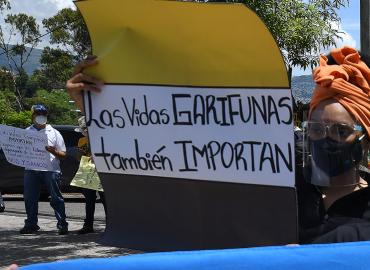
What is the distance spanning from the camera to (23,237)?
8586 mm

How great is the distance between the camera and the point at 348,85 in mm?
Result: 2270

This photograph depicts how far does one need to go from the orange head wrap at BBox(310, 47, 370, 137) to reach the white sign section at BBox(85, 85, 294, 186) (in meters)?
0.24

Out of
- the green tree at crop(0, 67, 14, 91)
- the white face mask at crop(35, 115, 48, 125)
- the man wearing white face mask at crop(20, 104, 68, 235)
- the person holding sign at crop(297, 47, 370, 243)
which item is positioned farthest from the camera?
the green tree at crop(0, 67, 14, 91)

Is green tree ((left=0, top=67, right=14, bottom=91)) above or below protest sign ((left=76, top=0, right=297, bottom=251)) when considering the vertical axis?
above

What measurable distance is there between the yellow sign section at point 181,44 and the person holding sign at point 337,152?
29cm

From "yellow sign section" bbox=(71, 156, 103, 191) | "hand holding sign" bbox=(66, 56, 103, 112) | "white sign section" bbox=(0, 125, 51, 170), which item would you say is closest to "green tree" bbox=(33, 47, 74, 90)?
"white sign section" bbox=(0, 125, 51, 170)

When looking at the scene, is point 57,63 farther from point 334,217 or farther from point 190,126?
point 334,217

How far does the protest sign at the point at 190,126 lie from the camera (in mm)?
2123

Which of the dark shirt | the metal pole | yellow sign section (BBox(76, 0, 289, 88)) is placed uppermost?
the metal pole

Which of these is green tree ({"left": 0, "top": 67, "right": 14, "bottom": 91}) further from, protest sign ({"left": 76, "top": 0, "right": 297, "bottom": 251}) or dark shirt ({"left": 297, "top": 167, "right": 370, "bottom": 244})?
dark shirt ({"left": 297, "top": 167, "right": 370, "bottom": 244})

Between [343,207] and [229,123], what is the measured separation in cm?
47

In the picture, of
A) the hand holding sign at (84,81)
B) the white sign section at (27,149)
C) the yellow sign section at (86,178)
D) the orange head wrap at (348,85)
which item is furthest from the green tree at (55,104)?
the orange head wrap at (348,85)

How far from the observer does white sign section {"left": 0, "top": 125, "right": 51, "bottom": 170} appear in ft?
29.3

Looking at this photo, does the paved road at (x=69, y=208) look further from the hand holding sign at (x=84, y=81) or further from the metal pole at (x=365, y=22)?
the hand holding sign at (x=84, y=81)
